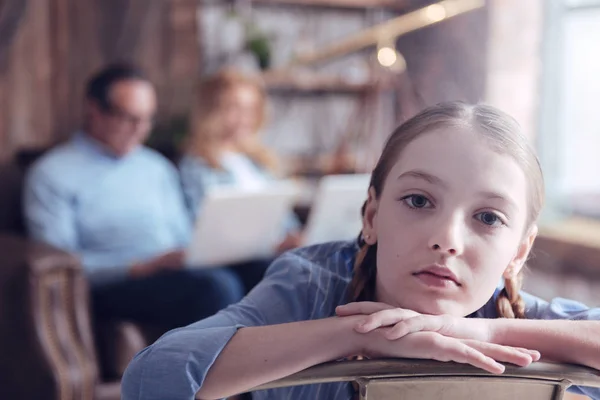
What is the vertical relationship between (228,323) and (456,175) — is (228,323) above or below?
below

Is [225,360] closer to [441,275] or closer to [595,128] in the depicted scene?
[441,275]

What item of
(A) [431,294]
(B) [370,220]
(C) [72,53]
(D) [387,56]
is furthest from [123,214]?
(A) [431,294]

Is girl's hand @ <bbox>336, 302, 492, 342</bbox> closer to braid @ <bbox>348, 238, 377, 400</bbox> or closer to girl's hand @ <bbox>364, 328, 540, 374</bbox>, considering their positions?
girl's hand @ <bbox>364, 328, 540, 374</bbox>

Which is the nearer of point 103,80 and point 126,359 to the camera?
point 126,359

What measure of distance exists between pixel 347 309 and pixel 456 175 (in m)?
0.16

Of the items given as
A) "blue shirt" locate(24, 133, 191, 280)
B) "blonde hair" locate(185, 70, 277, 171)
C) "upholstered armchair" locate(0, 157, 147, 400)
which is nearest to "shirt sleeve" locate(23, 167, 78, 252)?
"blue shirt" locate(24, 133, 191, 280)

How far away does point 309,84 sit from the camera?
317cm

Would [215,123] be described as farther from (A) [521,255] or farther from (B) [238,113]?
(A) [521,255]

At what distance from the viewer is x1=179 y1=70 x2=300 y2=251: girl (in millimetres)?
2531

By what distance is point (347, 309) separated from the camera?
0.70m

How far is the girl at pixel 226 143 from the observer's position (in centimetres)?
253

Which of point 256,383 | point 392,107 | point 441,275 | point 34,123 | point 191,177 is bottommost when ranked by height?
point 256,383

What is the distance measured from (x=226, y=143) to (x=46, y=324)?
3.31 ft

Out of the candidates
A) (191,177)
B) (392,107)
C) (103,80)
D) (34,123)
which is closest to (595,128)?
(392,107)
